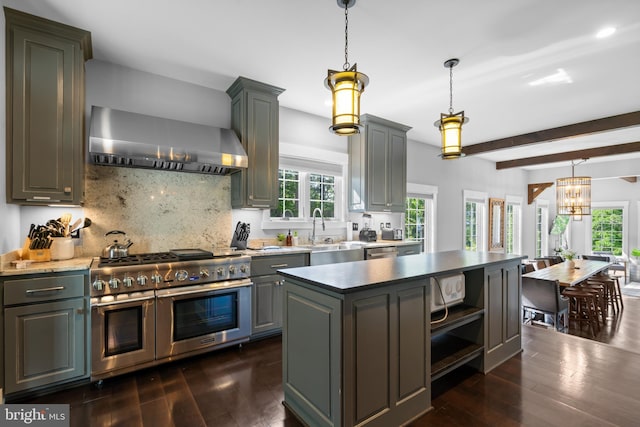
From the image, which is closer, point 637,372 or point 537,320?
point 637,372

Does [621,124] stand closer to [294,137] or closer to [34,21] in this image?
[294,137]

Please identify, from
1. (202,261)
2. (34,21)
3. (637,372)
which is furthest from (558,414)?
(34,21)

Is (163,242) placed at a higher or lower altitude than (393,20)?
lower

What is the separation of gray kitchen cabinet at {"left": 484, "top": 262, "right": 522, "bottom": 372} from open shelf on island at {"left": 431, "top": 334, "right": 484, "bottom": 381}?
0.55 ft

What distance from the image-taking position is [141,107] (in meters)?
3.27

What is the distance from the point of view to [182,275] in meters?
2.78

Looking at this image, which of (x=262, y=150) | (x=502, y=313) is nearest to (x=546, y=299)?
(x=502, y=313)

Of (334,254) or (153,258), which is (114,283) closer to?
(153,258)

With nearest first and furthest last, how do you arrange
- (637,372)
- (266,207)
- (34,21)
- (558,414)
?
(558,414), (34,21), (637,372), (266,207)

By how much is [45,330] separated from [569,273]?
265 inches

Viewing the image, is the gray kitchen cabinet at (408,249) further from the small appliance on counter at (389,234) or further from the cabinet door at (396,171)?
the cabinet door at (396,171)

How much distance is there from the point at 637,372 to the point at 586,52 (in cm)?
289

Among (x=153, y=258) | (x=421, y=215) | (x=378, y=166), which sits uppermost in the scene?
Result: (x=378, y=166)

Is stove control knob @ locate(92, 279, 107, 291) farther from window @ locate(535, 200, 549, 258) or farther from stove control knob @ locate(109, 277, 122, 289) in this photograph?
window @ locate(535, 200, 549, 258)
